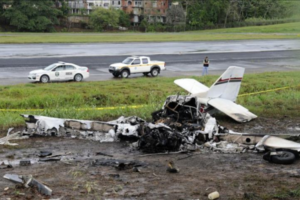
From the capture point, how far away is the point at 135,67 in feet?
122

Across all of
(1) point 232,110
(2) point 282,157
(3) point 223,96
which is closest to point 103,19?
(3) point 223,96

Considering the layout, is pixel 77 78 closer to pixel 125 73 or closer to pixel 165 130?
pixel 125 73

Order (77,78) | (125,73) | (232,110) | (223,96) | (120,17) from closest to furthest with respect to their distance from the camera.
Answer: (232,110), (223,96), (77,78), (125,73), (120,17)

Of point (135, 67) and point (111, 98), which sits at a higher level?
point (135, 67)

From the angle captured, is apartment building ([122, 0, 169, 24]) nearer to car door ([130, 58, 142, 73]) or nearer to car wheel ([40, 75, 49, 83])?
car door ([130, 58, 142, 73])

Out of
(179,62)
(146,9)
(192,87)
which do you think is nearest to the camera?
(192,87)

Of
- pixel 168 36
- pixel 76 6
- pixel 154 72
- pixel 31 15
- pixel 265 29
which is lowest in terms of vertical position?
pixel 154 72

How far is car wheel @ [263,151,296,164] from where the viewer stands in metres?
14.2

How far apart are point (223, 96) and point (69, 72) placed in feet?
55.1

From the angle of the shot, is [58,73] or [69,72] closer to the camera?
[58,73]

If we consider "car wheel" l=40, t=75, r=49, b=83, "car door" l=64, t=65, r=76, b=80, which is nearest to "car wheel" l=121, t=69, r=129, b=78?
"car door" l=64, t=65, r=76, b=80

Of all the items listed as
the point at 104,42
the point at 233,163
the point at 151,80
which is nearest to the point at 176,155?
the point at 233,163

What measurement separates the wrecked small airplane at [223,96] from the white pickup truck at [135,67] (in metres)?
14.6

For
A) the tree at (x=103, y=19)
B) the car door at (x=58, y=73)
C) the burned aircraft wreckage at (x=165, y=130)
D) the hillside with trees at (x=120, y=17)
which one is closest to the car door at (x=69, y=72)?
the car door at (x=58, y=73)
